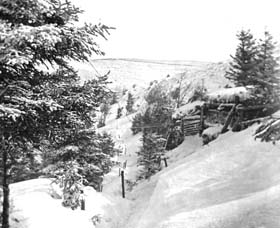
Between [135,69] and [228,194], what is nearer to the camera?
[228,194]

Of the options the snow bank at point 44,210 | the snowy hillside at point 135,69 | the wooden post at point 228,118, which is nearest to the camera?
the snow bank at point 44,210

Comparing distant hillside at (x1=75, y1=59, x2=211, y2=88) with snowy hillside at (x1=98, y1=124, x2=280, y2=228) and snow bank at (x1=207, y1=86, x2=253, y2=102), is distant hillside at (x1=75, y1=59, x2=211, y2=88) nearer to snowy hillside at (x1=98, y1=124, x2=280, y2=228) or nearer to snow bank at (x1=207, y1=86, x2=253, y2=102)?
snow bank at (x1=207, y1=86, x2=253, y2=102)

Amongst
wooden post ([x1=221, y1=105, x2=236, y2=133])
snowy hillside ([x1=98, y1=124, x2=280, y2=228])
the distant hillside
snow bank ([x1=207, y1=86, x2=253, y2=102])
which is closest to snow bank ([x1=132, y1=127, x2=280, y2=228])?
snowy hillside ([x1=98, y1=124, x2=280, y2=228])

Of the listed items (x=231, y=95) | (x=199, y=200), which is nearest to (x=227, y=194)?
(x=199, y=200)

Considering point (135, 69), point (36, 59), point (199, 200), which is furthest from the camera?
point (135, 69)

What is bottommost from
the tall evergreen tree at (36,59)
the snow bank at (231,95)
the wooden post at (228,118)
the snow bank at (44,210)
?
the snow bank at (44,210)

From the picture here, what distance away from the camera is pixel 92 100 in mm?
6652

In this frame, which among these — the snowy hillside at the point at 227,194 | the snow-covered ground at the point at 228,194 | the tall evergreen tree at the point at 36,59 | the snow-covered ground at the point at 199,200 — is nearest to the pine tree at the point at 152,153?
the snow-covered ground at the point at 199,200

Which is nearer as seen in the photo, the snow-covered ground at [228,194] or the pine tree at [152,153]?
the snow-covered ground at [228,194]

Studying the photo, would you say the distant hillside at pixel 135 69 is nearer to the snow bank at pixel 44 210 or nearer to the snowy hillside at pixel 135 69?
the snowy hillside at pixel 135 69

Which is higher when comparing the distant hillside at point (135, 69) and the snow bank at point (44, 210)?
the distant hillside at point (135, 69)

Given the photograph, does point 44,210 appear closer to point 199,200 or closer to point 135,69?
point 199,200

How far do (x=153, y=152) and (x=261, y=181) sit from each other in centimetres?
2257

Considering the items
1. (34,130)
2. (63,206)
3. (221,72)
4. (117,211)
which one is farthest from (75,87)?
(221,72)
